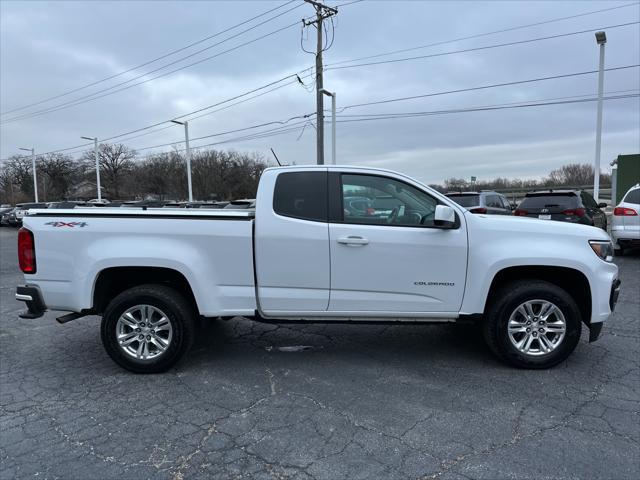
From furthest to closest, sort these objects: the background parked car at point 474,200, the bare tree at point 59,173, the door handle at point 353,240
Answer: the bare tree at point 59,173 < the background parked car at point 474,200 < the door handle at point 353,240

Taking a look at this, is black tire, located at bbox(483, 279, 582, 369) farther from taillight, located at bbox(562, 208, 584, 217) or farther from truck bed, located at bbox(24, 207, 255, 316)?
taillight, located at bbox(562, 208, 584, 217)

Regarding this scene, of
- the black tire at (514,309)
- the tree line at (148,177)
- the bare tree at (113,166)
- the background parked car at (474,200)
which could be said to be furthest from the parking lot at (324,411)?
the bare tree at (113,166)

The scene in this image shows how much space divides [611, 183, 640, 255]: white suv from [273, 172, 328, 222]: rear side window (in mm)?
8763

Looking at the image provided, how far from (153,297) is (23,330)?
2.90m

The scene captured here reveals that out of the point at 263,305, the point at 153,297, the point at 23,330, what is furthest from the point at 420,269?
the point at 23,330

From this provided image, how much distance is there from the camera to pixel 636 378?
4090mm

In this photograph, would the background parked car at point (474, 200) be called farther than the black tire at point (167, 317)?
Yes

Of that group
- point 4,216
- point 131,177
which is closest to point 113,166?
point 131,177

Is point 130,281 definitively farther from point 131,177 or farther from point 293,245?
point 131,177

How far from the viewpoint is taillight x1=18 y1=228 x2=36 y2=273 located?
14.0ft

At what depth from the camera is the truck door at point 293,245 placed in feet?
13.8

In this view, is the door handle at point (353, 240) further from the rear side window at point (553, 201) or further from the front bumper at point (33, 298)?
the rear side window at point (553, 201)

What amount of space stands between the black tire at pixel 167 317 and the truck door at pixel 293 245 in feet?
2.45

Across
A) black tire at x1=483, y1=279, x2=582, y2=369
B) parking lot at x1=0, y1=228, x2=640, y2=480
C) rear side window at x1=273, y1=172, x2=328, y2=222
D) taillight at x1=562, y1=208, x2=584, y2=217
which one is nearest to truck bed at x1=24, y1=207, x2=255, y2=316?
rear side window at x1=273, y1=172, x2=328, y2=222
